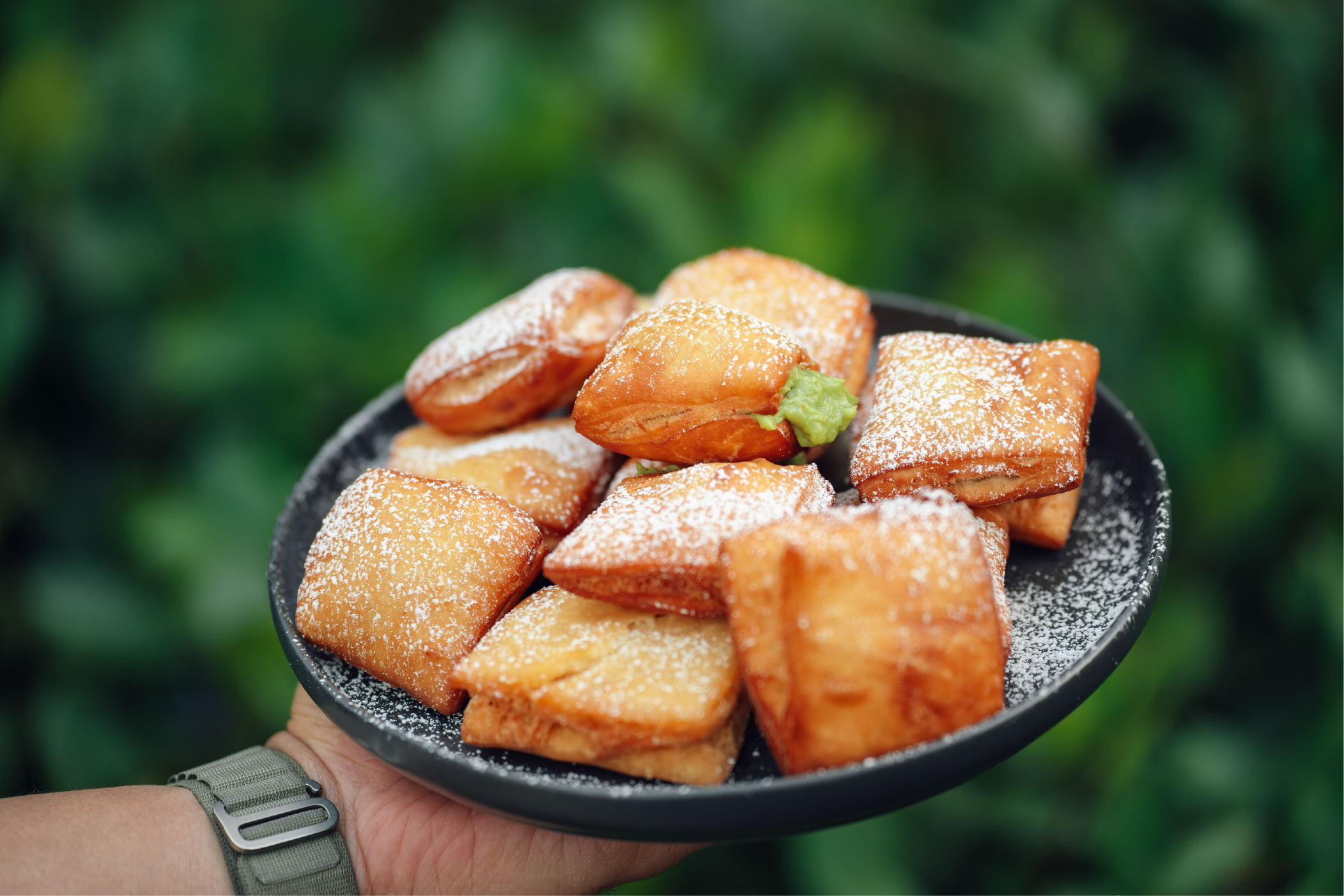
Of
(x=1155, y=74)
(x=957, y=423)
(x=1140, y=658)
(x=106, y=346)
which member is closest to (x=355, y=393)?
(x=106, y=346)

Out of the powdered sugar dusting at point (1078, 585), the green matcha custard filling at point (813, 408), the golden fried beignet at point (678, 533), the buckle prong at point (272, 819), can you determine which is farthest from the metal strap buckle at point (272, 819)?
the powdered sugar dusting at point (1078, 585)

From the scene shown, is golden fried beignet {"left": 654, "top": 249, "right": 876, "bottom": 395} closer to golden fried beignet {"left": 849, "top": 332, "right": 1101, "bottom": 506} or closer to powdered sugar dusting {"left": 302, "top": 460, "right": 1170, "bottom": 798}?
golden fried beignet {"left": 849, "top": 332, "right": 1101, "bottom": 506}

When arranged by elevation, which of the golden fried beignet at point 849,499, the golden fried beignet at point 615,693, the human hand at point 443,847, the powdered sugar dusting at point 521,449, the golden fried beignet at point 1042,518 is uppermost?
the powdered sugar dusting at point 521,449

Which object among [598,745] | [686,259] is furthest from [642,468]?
[686,259]

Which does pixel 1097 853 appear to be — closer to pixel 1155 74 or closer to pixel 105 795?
pixel 105 795

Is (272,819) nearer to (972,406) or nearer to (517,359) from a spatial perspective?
(517,359)

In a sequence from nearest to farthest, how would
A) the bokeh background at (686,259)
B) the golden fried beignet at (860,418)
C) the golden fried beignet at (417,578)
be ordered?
1. the golden fried beignet at (417,578)
2. the golden fried beignet at (860,418)
3. the bokeh background at (686,259)

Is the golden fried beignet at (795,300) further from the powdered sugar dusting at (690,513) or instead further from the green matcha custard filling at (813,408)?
the powdered sugar dusting at (690,513)

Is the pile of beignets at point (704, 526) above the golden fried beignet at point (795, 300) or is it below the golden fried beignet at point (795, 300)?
below
